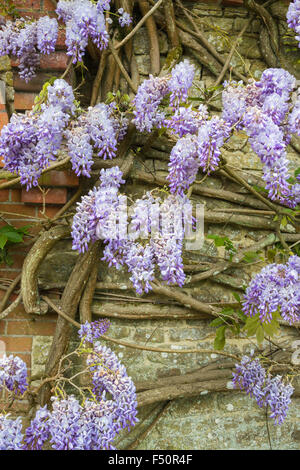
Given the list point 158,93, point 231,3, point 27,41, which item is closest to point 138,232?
point 158,93

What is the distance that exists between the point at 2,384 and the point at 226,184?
4.83ft

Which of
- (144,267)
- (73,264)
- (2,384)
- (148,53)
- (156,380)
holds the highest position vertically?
(148,53)

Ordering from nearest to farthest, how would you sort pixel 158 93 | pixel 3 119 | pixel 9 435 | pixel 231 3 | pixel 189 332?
pixel 9 435
pixel 158 93
pixel 3 119
pixel 189 332
pixel 231 3

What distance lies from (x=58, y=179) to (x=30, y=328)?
0.73 meters

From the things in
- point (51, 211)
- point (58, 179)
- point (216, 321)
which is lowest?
point (216, 321)

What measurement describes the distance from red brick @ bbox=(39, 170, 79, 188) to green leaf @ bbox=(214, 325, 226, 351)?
98 cm

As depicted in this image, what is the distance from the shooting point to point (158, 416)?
2.38 meters

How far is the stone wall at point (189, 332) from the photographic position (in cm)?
239

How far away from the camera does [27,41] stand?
2178mm

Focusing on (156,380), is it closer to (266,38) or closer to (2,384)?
(2,384)

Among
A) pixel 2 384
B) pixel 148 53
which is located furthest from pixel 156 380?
pixel 148 53

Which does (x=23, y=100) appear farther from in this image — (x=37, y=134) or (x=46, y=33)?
(x=37, y=134)

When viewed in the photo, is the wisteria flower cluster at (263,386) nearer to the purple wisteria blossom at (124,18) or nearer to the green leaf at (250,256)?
the green leaf at (250,256)

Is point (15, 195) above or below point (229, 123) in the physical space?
below
